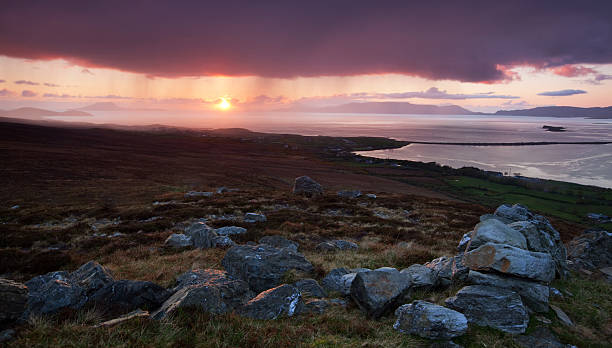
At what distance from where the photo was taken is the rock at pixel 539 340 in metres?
7.99

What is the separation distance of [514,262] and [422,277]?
9.65 ft

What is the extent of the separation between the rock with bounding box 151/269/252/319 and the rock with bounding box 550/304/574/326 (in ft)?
32.1

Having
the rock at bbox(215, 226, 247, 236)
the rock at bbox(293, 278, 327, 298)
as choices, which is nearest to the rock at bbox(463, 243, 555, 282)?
the rock at bbox(293, 278, 327, 298)

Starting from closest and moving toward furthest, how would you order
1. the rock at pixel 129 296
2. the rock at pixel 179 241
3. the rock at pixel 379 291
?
the rock at pixel 129 296
the rock at pixel 379 291
the rock at pixel 179 241

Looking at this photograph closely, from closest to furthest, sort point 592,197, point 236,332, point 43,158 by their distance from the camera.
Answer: point 236,332, point 43,158, point 592,197

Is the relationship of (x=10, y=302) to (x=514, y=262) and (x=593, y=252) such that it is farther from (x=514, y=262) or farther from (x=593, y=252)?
(x=593, y=252)

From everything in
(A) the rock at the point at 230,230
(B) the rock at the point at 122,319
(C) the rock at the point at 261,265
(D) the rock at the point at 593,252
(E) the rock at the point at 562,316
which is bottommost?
(A) the rock at the point at 230,230

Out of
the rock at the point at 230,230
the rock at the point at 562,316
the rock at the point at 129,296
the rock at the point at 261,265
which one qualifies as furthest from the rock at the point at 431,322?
the rock at the point at 230,230

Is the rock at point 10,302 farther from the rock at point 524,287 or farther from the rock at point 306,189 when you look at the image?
the rock at point 306,189

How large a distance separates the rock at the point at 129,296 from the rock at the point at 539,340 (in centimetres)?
1005

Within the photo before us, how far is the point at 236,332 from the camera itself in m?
7.07

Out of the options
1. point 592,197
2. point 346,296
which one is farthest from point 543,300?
point 592,197

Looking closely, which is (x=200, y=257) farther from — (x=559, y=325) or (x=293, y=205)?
(x=293, y=205)

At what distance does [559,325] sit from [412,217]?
24469 millimetres
